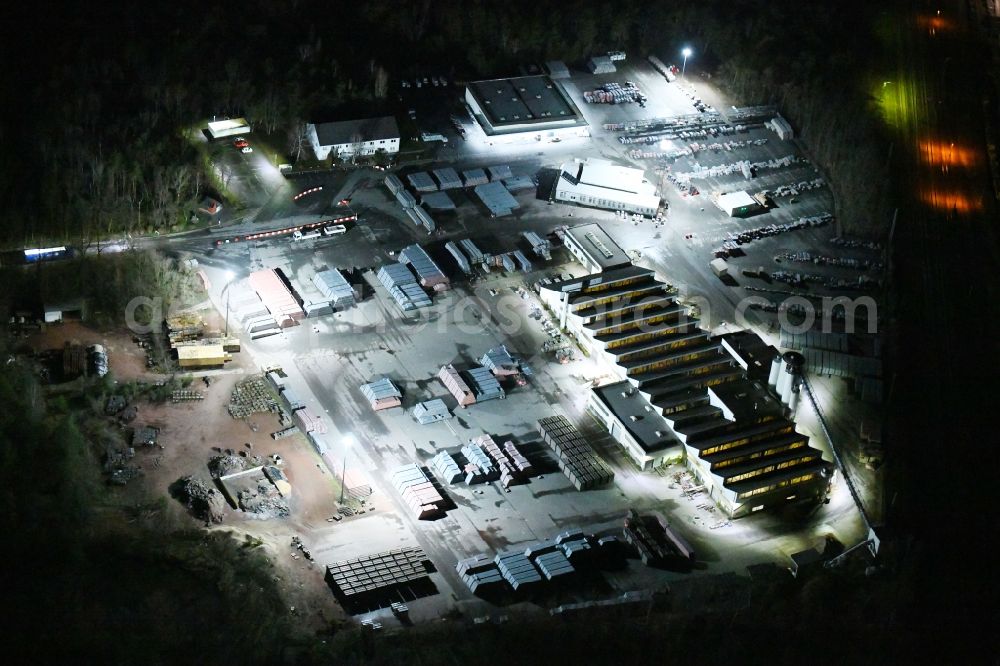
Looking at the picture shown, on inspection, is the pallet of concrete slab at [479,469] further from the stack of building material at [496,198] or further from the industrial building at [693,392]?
the stack of building material at [496,198]

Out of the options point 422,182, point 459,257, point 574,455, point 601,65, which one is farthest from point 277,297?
point 601,65

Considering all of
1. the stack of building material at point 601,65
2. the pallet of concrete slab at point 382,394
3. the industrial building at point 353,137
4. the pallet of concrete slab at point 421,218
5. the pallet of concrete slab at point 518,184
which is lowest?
the pallet of concrete slab at point 382,394

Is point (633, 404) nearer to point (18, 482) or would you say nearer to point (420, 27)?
point (18, 482)

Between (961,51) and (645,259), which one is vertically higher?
(961,51)

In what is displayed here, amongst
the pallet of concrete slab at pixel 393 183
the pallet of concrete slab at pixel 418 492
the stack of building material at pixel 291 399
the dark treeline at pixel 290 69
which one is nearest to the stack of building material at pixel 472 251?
the pallet of concrete slab at pixel 393 183

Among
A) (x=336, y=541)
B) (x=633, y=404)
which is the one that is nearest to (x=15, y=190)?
(x=336, y=541)

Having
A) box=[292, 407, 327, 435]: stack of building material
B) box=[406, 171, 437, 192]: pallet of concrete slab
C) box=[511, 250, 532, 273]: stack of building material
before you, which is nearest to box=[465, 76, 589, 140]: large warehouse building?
box=[406, 171, 437, 192]: pallet of concrete slab
